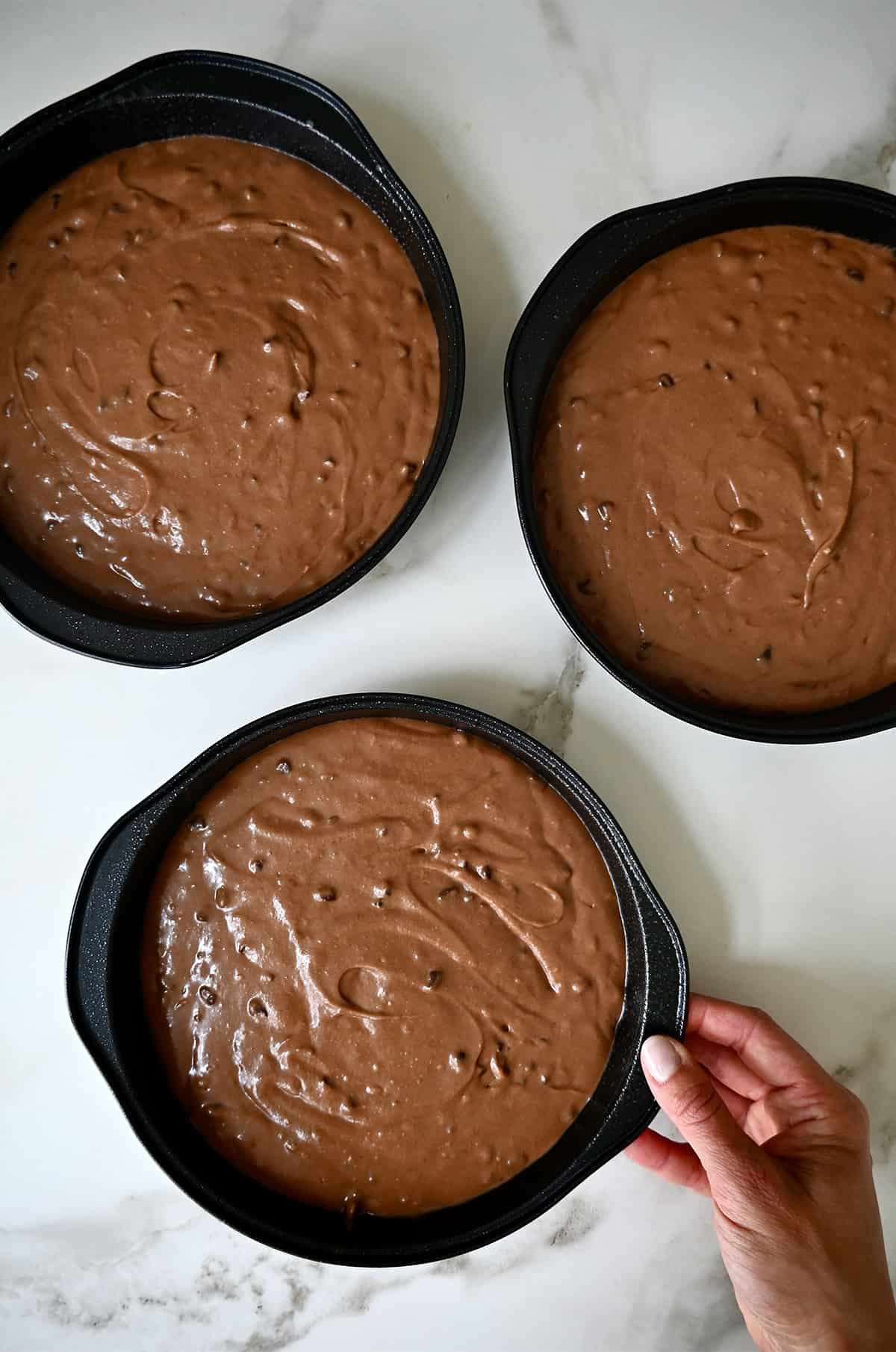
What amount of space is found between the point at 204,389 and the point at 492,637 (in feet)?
2.33

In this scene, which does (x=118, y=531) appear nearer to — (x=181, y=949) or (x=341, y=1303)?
(x=181, y=949)

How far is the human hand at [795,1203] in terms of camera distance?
5.20ft

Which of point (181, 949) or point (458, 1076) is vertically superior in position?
point (181, 949)

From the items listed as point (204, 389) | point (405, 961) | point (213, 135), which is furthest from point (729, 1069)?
point (213, 135)

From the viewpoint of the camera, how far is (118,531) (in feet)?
5.76

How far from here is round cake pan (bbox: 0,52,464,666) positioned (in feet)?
5.36

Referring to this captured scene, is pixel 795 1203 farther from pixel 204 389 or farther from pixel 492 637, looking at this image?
pixel 204 389

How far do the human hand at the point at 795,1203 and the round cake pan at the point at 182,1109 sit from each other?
11cm

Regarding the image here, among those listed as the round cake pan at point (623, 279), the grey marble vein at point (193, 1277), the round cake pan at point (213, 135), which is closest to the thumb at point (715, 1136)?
the grey marble vein at point (193, 1277)

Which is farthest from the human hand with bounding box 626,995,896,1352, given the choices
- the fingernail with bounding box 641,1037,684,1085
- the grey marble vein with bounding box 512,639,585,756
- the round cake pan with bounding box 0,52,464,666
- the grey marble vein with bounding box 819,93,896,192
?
the grey marble vein with bounding box 819,93,896,192

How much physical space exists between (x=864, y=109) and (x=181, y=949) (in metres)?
2.11

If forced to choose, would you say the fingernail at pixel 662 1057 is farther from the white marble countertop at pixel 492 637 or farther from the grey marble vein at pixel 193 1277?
the grey marble vein at pixel 193 1277

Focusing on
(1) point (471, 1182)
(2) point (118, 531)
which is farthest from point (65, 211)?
(1) point (471, 1182)

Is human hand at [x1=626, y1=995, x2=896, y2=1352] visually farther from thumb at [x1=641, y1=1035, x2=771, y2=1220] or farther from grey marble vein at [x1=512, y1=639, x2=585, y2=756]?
grey marble vein at [x1=512, y1=639, x2=585, y2=756]
